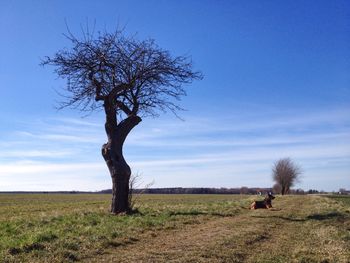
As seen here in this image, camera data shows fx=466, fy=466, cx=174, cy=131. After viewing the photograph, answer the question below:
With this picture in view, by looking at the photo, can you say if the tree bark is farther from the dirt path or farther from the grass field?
the dirt path

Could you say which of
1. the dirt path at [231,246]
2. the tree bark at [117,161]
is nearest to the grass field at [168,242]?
the dirt path at [231,246]

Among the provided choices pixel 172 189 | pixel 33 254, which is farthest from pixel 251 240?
pixel 172 189

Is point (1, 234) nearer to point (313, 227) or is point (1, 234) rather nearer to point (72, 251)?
point (72, 251)

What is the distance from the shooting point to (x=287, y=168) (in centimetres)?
12988

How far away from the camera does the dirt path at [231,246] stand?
9719 mm

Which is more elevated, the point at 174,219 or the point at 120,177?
the point at 120,177

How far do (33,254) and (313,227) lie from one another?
1042cm

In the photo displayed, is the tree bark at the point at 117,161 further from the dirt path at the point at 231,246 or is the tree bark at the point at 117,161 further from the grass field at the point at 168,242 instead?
the dirt path at the point at 231,246

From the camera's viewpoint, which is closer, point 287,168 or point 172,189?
point 287,168

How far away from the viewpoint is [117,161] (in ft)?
65.7

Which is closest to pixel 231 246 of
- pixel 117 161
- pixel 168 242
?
pixel 168 242

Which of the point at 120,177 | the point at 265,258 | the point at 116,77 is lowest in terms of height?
the point at 265,258

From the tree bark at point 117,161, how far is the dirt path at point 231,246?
555 cm

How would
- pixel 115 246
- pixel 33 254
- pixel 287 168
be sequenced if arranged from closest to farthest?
pixel 33 254, pixel 115 246, pixel 287 168
